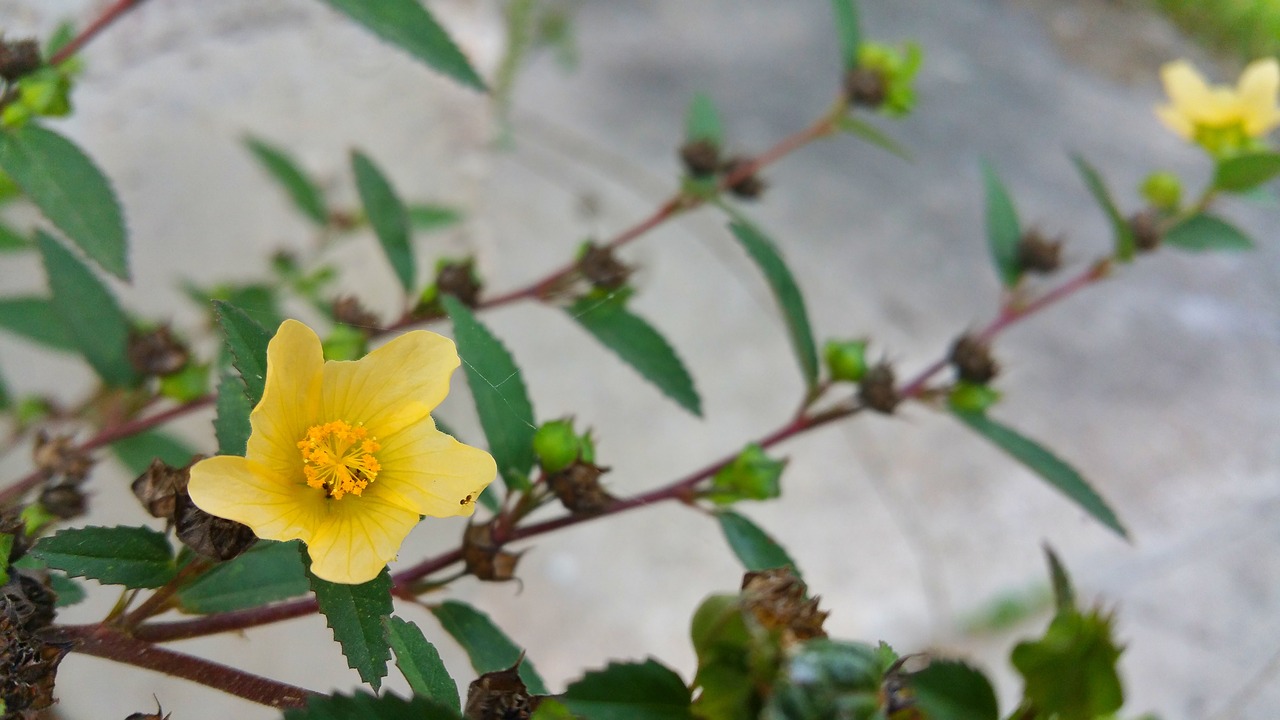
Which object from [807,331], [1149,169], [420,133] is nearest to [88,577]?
[807,331]

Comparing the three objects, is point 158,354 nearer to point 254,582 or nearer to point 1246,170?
point 254,582

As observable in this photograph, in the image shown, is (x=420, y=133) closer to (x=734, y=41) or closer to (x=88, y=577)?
(x=734, y=41)

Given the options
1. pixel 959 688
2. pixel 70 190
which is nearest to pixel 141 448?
pixel 70 190

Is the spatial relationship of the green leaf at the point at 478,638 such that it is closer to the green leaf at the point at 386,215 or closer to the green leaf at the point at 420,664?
the green leaf at the point at 420,664

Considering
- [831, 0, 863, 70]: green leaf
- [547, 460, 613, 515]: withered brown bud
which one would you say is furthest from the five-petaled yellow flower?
[547, 460, 613, 515]: withered brown bud

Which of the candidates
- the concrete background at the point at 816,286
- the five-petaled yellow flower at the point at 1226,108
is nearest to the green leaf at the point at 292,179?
the concrete background at the point at 816,286
